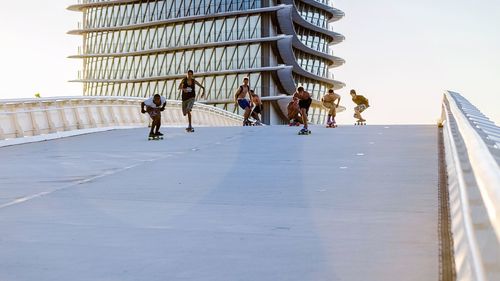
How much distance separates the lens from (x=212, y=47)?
80.1 metres

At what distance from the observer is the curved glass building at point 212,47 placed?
7762cm

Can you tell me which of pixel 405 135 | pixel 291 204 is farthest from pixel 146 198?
pixel 405 135

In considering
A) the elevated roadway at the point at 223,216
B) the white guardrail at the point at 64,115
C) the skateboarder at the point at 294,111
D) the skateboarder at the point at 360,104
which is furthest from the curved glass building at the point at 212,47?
the elevated roadway at the point at 223,216

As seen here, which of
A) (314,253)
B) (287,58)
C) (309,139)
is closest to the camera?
(314,253)

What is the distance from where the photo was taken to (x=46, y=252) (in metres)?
6.39

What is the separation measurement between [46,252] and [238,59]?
73.0 metres

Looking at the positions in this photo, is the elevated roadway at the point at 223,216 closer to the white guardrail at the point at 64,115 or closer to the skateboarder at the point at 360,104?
the white guardrail at the point at 64,115

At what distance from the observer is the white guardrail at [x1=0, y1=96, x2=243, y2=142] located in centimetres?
2325

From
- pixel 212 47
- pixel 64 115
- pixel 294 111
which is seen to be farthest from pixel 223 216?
pixel 212 47

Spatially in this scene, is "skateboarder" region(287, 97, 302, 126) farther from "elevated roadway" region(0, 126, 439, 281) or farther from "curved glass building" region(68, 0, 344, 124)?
"curved glass building" region(68, 0, 344, 124)

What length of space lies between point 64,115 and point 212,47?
53.9 meters

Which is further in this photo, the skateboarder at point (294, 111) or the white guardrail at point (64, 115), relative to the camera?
the skateboarder at point (294, 111)

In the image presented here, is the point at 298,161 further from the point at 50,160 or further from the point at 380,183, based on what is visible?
the point at 50,160

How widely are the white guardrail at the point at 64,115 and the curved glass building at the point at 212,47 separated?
40.7m
